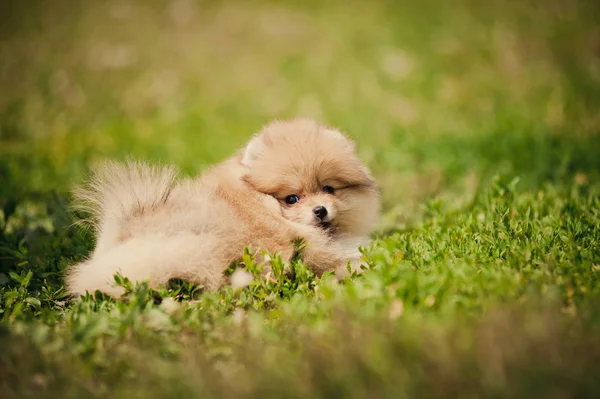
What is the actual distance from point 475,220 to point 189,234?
210 centimetres

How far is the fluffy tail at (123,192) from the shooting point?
3.40m

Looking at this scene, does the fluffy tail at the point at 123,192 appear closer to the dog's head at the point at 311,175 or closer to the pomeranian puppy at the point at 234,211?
the pomeranian puppy at the point at 234,211

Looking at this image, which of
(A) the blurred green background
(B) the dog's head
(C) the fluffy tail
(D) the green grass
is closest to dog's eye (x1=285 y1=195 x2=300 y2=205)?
(B) the dog's head

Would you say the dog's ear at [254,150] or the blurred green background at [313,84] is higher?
the blurred green background at [313,84]

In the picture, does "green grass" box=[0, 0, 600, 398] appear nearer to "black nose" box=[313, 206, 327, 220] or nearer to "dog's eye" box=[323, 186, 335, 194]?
"black nose" box=[313, 206, 327, 220]

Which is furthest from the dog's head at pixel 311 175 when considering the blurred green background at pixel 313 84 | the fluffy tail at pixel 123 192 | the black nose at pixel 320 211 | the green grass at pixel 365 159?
the blurred green background at pixel 313 84

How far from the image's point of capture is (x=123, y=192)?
346 cm

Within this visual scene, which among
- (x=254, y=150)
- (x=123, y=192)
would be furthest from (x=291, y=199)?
(x=123, y=192)

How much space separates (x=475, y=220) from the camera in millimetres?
4051

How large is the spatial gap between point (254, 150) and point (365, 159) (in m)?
2.80

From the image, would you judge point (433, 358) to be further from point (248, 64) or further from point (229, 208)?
point (248, 64)

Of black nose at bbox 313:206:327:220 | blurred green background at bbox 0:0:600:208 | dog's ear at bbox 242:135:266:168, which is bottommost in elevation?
black nose at bbox 313:206:327:220

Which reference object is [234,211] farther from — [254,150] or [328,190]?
[328,190]

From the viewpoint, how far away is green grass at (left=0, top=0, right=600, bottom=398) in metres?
2.26
